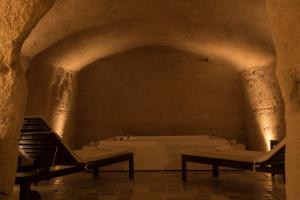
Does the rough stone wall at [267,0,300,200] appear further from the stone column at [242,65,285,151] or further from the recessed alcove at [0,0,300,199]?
the stone column at [242,65,285,151]

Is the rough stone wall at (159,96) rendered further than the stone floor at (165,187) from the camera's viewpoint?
Yes

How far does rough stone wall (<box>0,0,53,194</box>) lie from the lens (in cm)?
198

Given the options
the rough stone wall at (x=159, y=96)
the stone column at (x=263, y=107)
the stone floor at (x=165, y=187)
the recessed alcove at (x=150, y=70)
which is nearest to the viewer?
the stone floor at (x=165, y=187)

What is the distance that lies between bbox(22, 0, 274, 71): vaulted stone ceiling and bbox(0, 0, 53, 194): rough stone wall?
3.23m

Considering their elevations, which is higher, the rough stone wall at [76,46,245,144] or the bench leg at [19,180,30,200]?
the rough stone wall at [76,46,245,144]

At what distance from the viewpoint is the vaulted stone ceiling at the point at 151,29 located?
5.47 meters

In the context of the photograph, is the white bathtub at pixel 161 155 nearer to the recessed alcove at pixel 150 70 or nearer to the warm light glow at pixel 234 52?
the recessed alcove at pixel 150 70

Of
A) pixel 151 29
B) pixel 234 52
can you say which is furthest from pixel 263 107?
pixel 151 29

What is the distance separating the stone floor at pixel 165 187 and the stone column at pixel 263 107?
7.54ft

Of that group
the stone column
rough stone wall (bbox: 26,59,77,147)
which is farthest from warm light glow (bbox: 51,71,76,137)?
the stone column

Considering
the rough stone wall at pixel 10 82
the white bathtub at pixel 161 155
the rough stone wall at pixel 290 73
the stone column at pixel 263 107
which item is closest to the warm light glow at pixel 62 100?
the white bathtub at pixel 161 155

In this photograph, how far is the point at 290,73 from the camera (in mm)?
1794

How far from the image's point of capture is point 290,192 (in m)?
1.82

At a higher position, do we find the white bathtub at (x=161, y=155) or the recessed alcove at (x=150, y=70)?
the recessed alcove at (x=150, y=70)
